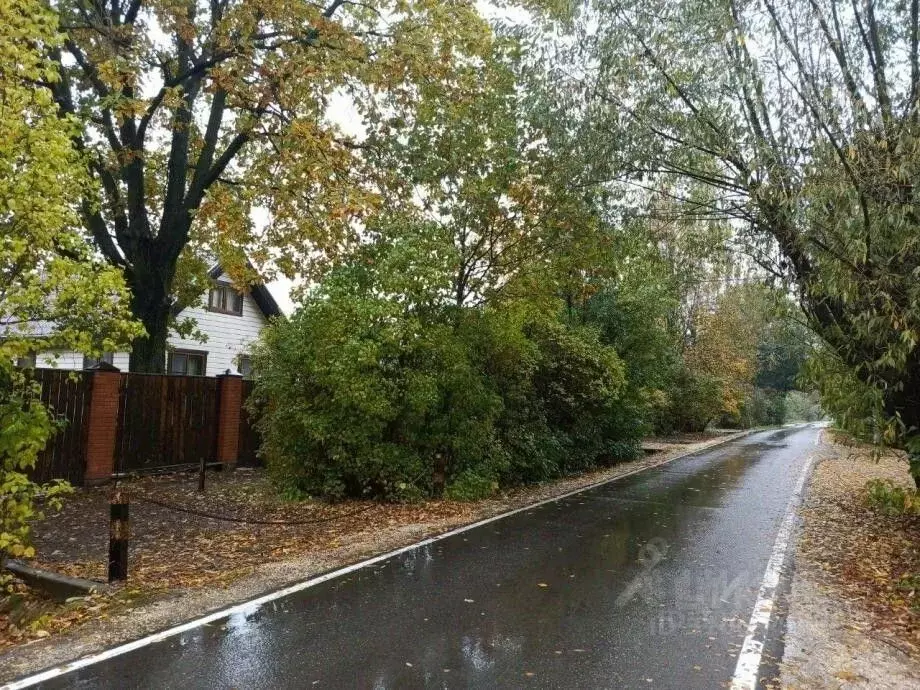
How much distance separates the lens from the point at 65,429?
11875mm

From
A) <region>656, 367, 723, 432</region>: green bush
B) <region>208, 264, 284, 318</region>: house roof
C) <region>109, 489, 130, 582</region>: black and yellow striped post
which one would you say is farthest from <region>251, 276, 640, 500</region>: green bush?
<region>656, 367, 723, 432</region>: green bush

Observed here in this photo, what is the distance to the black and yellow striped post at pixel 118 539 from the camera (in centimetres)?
659

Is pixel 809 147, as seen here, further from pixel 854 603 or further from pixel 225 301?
pixel 225 301

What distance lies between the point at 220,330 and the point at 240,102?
42.9 ft

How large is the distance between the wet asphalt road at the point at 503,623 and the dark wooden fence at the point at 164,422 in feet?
23.9

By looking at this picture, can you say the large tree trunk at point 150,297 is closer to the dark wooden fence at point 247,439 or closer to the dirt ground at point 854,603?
the dark wooden fence at point 247,439

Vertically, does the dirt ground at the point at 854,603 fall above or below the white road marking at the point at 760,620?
below

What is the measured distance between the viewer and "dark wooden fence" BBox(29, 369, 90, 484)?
38.2 ft

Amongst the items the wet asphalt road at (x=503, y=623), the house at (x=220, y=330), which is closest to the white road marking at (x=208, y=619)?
the wet asphalt road at (x=503, y=623)

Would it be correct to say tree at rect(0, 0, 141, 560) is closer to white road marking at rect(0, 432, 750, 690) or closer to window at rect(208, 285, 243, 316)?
white road marking at rect(0, 432, 750, 690)

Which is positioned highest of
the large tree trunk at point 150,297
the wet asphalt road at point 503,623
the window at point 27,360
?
the large tree trunk at point 150,297

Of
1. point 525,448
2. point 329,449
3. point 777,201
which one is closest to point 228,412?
point 329,449

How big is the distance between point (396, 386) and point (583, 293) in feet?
20.5

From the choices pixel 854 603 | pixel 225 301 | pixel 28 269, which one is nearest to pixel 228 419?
pixel 225 301
